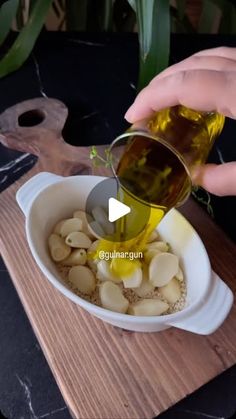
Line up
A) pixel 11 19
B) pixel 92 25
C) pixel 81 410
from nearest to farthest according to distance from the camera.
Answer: pixel 81 410 < pixel 11 19 < pixel 92 25

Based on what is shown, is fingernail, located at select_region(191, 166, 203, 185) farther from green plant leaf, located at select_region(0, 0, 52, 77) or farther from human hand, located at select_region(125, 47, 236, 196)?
green plant leaf, located at select_region(0, 0, 52, 77)

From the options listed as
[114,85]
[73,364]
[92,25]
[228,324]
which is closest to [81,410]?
[73,364]

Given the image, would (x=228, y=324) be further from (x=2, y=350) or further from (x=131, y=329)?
(x=2, y=350)

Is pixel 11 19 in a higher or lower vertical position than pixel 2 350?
higher

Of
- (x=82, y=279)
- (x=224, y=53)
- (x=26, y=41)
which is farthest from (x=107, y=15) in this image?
(x=82, y=279)

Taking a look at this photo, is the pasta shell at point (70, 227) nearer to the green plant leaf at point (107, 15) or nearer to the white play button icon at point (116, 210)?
the white play button icon at point (116, 210)

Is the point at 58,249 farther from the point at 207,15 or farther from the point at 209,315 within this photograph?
the point at 207,15

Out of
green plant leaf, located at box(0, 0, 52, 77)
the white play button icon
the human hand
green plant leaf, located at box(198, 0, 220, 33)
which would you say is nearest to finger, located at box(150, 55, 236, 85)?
the human hand
